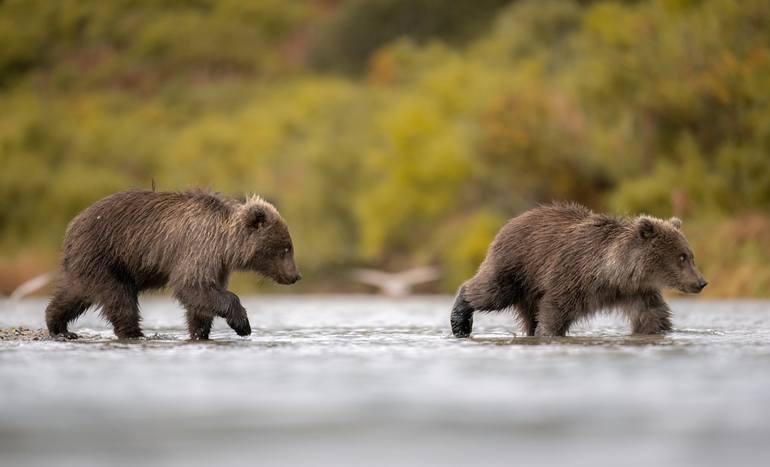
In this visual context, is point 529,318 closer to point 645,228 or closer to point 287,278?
point 645,228

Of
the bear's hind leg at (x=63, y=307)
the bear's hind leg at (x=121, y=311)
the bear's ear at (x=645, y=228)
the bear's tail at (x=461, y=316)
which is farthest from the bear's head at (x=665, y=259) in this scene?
the bear's hind leg at (x=63, y=307)

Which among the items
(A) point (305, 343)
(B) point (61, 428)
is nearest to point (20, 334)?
(A) point (305, 343)

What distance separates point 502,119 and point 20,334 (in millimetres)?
29083

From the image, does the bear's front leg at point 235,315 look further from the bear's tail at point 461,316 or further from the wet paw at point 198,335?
the bear's tail at point 461,316

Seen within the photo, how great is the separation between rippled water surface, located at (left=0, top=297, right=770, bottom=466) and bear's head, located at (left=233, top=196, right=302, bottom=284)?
1400 mm

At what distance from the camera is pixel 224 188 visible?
56406 mm

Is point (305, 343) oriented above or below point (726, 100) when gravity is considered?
below

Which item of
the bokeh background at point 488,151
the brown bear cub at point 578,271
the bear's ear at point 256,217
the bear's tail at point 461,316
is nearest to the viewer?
the brown bear cub at point 578,271

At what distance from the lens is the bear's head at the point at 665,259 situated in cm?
1359

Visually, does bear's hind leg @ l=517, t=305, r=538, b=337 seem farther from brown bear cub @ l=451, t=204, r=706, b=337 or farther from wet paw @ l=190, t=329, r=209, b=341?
wet paw @ l=190, t=329, r=209, b=341

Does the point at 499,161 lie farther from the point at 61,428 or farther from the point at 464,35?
the point at 464,35

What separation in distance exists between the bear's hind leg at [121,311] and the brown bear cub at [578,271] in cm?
339

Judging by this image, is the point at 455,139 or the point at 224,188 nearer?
the point at 455,139

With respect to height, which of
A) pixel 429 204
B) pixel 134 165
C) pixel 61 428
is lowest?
pixel 61 428
